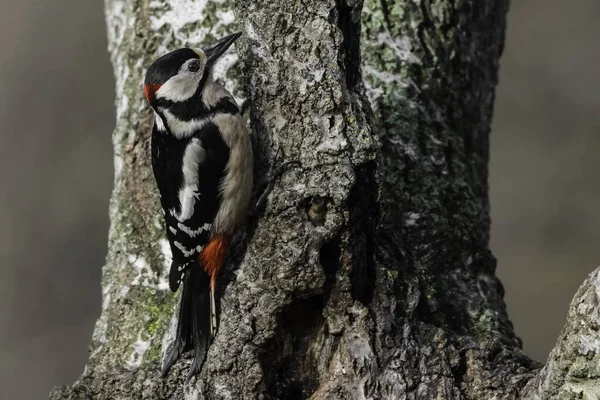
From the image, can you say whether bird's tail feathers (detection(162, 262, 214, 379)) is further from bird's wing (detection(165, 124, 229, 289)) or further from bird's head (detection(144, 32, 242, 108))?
bird's head (detection(144, 32, 242, 108))

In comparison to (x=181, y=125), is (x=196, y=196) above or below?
below

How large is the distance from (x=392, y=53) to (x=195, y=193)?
1.12m

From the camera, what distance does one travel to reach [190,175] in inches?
130

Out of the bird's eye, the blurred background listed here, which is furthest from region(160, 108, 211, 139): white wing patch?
the blurred background

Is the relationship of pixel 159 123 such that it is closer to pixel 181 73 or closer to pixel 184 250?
pixel 181 73

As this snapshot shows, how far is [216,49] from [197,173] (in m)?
0.49

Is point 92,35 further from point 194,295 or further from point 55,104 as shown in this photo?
point 194,295

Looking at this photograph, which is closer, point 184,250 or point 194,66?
point 184,250

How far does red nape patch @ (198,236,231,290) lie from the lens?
10.0 feet

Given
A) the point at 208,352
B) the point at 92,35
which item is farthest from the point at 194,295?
the point at 92,35

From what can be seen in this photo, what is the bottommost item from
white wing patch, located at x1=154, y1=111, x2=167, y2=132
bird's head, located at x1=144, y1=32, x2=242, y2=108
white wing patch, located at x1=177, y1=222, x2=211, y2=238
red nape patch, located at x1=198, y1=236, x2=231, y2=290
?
red nape patch, located at x1=198, y1=236, x2=231, y2=290


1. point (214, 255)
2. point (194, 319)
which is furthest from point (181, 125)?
point (194, 319)

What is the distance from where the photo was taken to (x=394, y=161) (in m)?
3.56

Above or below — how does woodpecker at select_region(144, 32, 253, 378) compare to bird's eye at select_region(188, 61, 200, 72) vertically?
below
